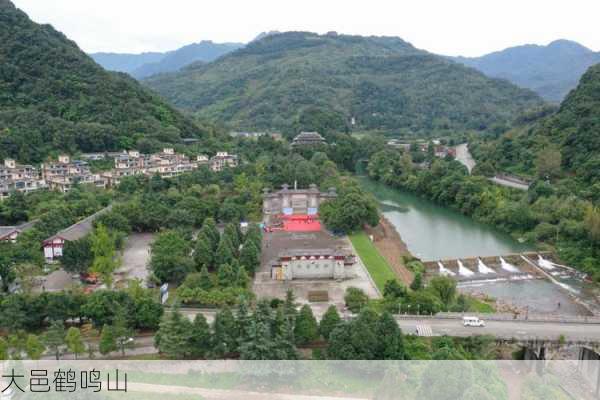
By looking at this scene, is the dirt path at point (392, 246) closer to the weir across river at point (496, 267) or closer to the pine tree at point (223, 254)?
the weir across river at point (496, 267)

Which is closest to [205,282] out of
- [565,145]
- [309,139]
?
[565,145]

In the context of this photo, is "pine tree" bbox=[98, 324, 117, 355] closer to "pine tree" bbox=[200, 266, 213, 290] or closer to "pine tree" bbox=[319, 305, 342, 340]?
"pine tree" bbox=[200, 266, 213, 290]

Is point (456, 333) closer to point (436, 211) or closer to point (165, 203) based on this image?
point (165, 203)

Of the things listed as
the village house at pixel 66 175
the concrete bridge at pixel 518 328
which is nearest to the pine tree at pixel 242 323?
the concrete bridge at pixel 518 328

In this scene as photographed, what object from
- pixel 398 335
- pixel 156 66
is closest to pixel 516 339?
pixel 398 335

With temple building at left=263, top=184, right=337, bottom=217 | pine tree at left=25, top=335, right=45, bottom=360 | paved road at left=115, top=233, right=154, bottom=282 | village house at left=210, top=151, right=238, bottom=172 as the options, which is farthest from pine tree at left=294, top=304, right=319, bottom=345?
village house at left=210, top=151, right=238, bottom=172

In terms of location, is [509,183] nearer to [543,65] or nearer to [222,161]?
[222,161]
